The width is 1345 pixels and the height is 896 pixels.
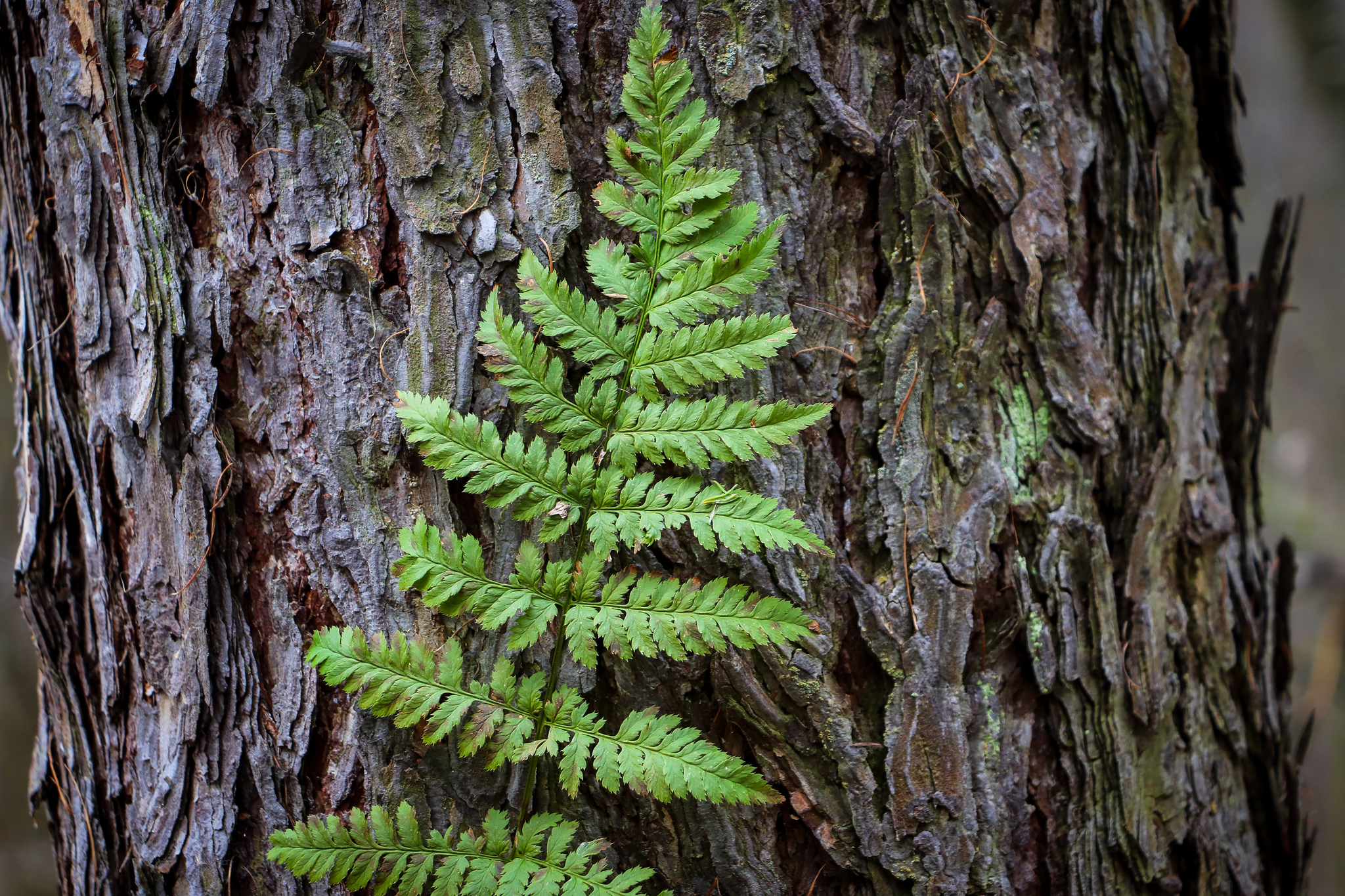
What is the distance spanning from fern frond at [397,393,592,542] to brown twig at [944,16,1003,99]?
1072mm

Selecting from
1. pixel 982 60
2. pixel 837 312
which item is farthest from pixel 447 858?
pixel 982 60

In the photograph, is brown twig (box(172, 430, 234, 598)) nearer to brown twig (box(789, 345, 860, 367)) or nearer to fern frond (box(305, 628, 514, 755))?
fern frond (box(305, 628, 514, 755))

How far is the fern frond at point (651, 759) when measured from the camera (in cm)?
113

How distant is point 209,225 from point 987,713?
1828 millimetres

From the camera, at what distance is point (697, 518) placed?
117 centimetres

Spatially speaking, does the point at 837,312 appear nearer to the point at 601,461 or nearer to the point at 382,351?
the point at 601,461

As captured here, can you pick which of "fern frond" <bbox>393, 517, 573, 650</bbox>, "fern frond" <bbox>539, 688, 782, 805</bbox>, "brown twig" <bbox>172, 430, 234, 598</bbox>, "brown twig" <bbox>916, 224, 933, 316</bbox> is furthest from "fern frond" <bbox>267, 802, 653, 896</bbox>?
"brown twig" <bbox>916, 224, 933, 316</bbox>

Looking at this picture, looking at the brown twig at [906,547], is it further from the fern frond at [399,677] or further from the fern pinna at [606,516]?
the fern frond at [399,677]

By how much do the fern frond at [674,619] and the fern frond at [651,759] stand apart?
0.13 metres

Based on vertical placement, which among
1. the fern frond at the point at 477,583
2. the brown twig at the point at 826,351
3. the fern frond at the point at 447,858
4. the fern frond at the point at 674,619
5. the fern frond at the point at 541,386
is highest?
the brown twig at the point at 826,351

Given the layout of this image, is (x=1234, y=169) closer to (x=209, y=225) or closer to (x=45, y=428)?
(x=209, y=225)

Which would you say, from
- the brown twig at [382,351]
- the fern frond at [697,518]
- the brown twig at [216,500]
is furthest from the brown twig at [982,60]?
the brown twig at [216,500]

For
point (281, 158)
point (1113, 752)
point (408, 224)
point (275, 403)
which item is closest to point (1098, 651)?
point (1113, 752)

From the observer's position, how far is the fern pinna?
3.80 ft
